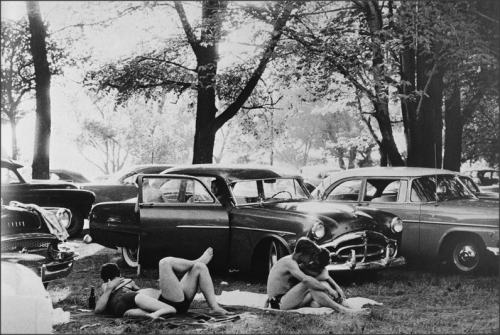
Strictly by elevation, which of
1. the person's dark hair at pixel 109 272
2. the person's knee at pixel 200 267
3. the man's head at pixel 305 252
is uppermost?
the man's head at pixel 305 252

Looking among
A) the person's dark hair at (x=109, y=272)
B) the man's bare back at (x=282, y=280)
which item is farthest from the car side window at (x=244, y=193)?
the person's dark hair at (x=109, y=272)

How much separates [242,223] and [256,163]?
0.99 m

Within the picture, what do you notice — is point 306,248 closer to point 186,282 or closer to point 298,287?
point 298,287

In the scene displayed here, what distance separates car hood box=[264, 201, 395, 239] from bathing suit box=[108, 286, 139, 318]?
6.80ft

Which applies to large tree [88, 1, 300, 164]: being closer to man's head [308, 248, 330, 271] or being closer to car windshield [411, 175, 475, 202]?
car windshield [411, 175, 475, 202]

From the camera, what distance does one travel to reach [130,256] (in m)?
7.54

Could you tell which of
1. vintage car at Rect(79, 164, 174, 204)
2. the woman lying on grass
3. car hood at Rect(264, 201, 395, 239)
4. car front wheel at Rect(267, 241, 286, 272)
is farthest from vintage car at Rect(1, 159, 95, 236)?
car hood at Rect(264, 201, 395, 239)

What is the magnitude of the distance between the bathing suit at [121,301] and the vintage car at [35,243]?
81cm

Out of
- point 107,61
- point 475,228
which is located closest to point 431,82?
point 475,228

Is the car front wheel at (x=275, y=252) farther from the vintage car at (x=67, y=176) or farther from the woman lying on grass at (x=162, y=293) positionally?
the vintage car at (x=67, y=176)

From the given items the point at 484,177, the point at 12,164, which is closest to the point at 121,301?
the point at 12,164

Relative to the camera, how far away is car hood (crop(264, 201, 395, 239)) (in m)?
6.79

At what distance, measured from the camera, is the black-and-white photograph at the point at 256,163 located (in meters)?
5.96

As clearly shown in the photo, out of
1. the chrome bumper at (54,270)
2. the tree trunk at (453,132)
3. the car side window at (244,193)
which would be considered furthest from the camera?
the tree trunk at (453,132)
